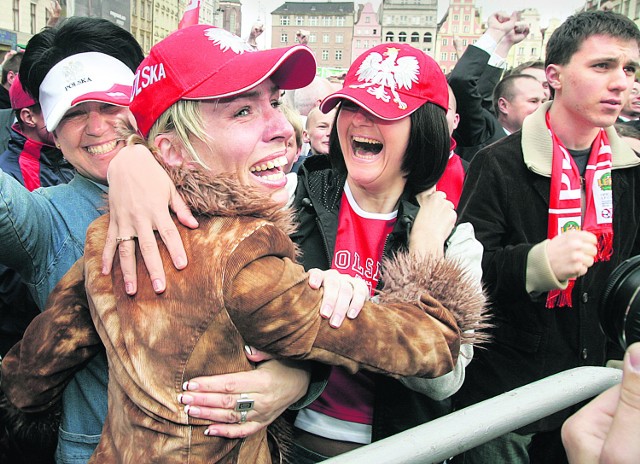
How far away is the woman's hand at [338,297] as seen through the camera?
4.17 feet

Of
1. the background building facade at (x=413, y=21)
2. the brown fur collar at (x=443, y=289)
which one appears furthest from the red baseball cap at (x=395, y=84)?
the background building facade at (x=413, y=21)

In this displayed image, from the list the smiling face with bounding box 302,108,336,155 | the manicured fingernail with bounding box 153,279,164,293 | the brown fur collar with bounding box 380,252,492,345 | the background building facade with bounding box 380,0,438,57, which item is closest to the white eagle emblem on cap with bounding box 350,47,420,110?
the brown fur collar with bounding box 380,252,492,345

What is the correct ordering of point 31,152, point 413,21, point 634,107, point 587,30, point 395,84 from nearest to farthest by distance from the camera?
1. point 395,84
2. point 587,30
3. point 31,152
4. point 634,107
5. point 413,21

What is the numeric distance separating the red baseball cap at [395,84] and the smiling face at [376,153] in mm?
77

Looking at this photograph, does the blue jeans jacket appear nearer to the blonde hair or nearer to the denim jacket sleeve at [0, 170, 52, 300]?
the denim jacket sleeve at [0, 170, 52, 300]

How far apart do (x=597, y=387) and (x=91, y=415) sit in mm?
1501

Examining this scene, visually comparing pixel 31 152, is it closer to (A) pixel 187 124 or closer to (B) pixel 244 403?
Result: (A) pixel 187 124

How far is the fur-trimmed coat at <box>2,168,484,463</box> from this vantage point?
1.22m

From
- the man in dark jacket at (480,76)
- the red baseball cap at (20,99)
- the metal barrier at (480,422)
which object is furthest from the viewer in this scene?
the man in dark jacket at (480,76)

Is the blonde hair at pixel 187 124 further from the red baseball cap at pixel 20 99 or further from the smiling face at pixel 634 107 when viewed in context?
the smiling face at pixel 634 107

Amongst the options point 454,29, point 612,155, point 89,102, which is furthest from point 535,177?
point 454,29

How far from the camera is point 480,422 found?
129 cm

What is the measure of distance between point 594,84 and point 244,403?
2.19m

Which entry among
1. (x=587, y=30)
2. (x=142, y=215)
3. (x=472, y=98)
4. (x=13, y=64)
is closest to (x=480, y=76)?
(x=472, y=98)
